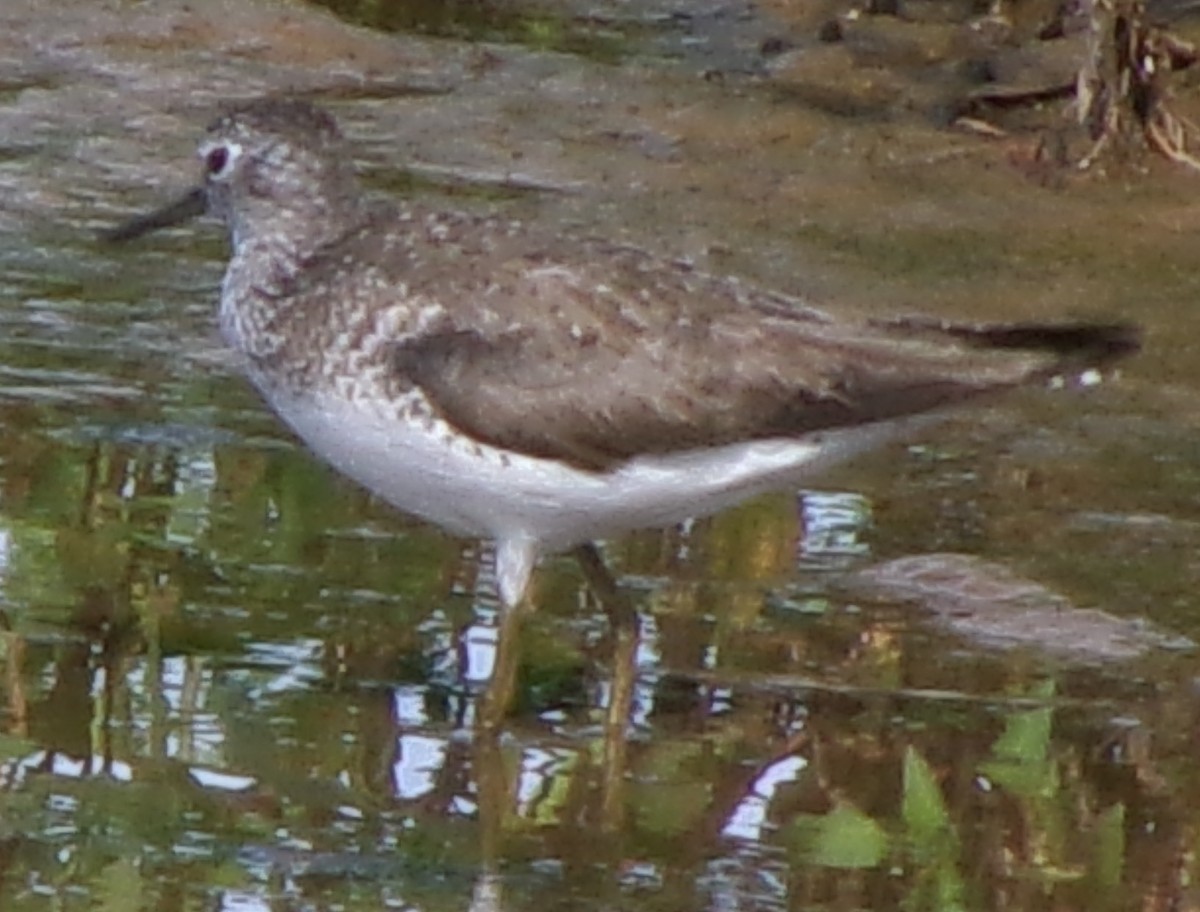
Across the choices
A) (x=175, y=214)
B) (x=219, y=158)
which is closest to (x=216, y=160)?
(x=219, y=158)

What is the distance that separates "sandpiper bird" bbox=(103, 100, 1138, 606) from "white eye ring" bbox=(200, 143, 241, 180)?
0.57 metres

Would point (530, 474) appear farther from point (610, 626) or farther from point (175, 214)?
point (175, 214)

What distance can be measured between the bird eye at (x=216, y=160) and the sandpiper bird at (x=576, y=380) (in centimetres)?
59

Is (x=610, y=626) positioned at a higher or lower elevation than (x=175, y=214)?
lower

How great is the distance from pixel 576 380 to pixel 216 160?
3.77ft

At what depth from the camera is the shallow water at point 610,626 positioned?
6102 millimetres

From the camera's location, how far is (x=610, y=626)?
7.21m

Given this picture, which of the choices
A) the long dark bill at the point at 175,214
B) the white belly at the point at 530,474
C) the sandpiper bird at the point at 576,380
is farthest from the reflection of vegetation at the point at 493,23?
the white belly at the point at 530,474

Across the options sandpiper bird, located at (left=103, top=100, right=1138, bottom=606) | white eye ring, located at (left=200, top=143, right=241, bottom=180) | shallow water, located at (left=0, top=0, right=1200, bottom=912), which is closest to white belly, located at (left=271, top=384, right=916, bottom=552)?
sandpiper bird, located at (left=103, top=100, right=1138, bottom=606)

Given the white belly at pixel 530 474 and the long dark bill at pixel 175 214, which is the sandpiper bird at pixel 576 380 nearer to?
the white belly at pixel 530 474

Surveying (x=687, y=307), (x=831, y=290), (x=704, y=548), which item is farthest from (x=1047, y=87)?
(x=687, y=307)

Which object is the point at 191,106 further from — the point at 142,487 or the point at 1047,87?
the point at 142,487

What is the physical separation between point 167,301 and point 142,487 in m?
1.53

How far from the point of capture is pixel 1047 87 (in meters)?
11.1
